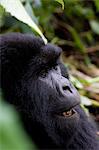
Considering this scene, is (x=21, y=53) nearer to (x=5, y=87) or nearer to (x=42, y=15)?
(x=5, y=87)

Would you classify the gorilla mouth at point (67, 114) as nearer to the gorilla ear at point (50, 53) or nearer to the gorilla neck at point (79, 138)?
the gorilla neck at point (79, 138)

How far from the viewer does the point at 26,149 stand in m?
0.28

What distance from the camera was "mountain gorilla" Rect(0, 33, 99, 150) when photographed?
160cm

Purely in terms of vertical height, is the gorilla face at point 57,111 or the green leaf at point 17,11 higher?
the green leaf at point 17,11

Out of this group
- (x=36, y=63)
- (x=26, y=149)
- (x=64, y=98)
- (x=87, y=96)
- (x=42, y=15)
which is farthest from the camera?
(x=42, y=15)

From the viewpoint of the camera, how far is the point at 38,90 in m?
1.67

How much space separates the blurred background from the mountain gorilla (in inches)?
27.2

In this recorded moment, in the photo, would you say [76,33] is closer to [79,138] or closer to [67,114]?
[79,138]

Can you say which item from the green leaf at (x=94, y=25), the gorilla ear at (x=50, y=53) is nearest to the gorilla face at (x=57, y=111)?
the gorilla ear at (x=50, y=53)

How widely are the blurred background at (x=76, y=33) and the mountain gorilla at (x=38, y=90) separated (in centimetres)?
69

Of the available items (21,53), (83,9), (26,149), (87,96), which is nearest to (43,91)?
(21,53)

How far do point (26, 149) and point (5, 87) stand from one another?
136 cm

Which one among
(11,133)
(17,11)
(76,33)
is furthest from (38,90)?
(76,33)

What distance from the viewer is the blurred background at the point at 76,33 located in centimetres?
277
